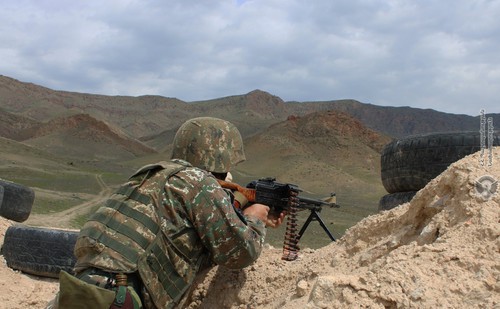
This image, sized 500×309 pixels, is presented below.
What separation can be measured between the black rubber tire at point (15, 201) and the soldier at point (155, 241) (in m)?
7.05

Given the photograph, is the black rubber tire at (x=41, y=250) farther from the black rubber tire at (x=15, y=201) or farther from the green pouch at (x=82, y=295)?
the green pouch at (x=82, y=295)

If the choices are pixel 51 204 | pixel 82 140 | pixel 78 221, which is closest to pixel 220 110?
pixel 82 140

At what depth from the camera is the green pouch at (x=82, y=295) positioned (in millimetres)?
2889

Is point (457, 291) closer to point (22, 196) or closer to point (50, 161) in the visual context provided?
point (22, 196)

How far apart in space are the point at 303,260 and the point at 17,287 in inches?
155

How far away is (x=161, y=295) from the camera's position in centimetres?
306

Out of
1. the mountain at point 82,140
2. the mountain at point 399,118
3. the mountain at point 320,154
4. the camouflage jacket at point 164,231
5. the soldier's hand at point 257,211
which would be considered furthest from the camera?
the mountain at point 399,118

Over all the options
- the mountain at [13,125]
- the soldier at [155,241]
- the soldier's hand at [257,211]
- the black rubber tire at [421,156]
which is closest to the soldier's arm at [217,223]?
the soldier at [155,241]

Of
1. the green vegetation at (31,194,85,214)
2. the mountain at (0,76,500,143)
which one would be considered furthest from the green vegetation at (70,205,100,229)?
the mountain at (0,76,500,143)

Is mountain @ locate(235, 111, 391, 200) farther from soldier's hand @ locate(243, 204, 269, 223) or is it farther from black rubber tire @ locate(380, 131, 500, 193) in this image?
soldier's hand @ locate(243, 204, 269, 223)

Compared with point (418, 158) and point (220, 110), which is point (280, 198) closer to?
point (418, 158)

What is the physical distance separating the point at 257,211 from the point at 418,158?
3.10 metres

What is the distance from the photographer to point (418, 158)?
621cm

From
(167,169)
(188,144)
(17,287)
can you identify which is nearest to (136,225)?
(167,169)
